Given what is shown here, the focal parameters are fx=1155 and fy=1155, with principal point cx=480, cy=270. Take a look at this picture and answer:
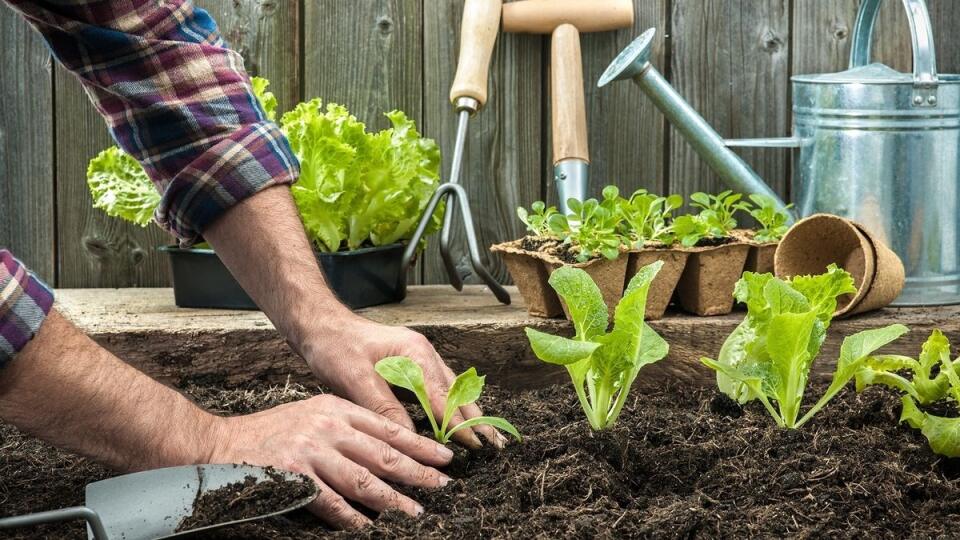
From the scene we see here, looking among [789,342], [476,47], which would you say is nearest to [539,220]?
[476,47]

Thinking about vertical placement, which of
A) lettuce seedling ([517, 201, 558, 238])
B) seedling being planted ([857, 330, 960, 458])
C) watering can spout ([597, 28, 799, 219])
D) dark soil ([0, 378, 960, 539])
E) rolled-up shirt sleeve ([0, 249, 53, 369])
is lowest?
dark soil ([0, 378, 960, 539])

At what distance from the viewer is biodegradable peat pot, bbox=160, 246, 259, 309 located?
1957mm

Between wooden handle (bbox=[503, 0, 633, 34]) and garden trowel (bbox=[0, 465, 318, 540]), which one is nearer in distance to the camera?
garden trowel (bbox=[0, 465, 318, 540])

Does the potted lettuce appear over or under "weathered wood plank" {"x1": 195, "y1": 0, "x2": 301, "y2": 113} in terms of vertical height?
under

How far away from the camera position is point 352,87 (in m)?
2.35

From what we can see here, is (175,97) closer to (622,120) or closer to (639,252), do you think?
(639,252)

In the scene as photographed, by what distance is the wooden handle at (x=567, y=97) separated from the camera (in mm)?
2158

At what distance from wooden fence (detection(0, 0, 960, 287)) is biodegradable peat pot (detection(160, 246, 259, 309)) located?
0.40 meters

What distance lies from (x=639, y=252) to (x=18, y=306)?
985mm

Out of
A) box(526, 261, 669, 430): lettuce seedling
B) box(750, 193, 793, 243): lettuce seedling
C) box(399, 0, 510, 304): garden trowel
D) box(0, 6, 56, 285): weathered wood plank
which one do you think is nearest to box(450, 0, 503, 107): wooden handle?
box(399, 0, 510, 304): garden trowel

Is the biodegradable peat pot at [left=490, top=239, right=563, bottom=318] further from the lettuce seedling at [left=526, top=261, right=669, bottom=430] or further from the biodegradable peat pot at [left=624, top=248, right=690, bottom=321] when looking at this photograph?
the lettuce seedling at [left=526, top=261, right=669, bottom=430]

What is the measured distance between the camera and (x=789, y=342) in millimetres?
1230

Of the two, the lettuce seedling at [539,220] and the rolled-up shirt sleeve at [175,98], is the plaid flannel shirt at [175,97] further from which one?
the lettuce seedling at [539,220]

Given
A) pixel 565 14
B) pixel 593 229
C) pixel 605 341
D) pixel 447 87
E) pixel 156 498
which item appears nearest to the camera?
pixel 156 498
